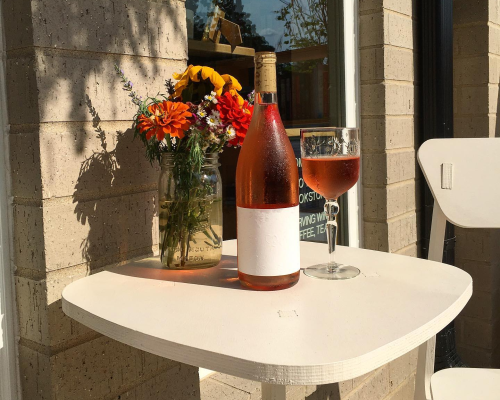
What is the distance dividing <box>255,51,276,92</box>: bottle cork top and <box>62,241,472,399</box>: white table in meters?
0.35

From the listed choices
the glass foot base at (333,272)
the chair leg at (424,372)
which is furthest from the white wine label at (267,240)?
the chair leg at (424,372)

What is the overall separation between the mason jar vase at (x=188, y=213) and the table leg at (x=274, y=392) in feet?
0.86

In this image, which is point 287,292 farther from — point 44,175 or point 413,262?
point 44,175

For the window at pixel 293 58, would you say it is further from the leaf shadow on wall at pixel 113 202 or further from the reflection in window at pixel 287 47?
the leaf shadow on wall at pixel 113 202

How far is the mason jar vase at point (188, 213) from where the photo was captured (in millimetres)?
1068

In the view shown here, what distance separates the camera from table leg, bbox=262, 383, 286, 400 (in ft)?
3.19

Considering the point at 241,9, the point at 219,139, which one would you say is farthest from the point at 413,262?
the point at 241,9

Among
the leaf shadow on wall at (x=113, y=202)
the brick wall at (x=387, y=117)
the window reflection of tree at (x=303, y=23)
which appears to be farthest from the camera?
the brick wall at (x=387, y=117)

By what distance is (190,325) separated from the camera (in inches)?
30.9

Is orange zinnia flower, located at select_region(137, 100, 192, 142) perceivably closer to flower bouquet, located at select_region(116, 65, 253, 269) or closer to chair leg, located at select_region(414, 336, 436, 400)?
flower bouquet, located at select_region(116, 65, 253, 269)

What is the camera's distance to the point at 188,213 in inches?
42.1

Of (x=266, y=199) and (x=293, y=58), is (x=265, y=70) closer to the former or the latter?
(x=266, y=199)

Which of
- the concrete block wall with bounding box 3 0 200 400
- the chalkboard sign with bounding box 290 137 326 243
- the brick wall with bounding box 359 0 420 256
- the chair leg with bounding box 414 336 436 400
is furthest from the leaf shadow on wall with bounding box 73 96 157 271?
the brick wall with bounding box 359 0 420 256

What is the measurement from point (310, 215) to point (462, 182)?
81 cm
